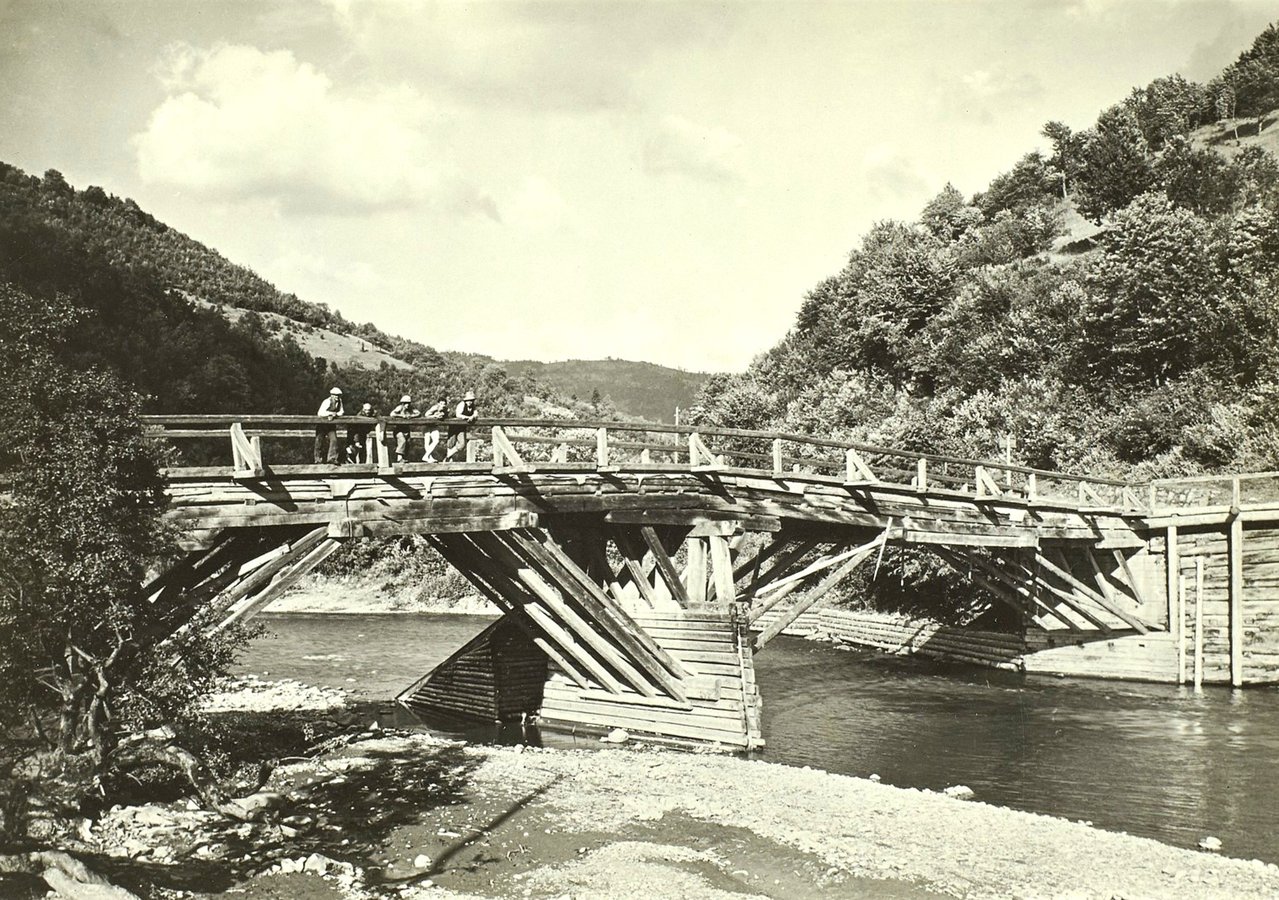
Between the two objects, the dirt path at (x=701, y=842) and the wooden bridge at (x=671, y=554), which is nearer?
the dirt path at (x=701, y=842)

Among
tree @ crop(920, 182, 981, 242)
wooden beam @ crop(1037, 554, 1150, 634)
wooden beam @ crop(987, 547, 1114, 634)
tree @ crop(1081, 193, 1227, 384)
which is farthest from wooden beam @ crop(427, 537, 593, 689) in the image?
tree @ crop(920, 182, 981, 242)

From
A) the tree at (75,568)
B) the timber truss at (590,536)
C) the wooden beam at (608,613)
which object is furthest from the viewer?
the wooden beam at (608,613)

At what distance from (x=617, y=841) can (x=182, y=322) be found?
2339 inches

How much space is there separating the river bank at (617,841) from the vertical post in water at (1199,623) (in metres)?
15.6

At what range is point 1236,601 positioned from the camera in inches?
1042

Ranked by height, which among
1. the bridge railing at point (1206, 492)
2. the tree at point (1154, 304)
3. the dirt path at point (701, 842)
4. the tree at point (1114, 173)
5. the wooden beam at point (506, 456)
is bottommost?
the dirt path at point (701, 842)

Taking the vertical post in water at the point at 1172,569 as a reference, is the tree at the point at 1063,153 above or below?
above

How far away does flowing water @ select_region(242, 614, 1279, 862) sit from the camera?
15820 mm

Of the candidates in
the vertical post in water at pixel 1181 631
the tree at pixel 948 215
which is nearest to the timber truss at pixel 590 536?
the vertical post in water at pixel 1181 631

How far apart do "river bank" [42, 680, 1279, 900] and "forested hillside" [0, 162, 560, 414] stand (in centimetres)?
2024

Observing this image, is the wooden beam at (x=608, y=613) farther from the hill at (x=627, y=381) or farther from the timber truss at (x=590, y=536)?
the hill at (x=627, y=381)

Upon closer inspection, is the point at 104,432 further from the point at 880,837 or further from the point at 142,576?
the point at 880,837

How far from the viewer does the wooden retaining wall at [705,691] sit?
1881 centimetres

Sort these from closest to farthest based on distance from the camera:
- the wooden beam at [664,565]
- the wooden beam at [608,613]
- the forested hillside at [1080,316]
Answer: the wooden beam at [608,613], the wooden beam at [664,565], the forested hillside at [1080,316]
